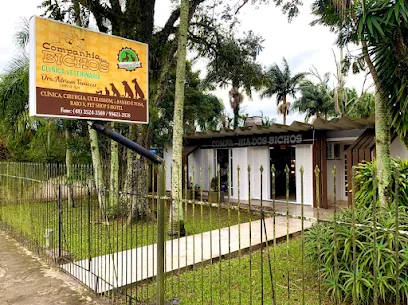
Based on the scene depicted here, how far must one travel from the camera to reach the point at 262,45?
973 cm

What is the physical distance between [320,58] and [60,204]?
63.5 ft

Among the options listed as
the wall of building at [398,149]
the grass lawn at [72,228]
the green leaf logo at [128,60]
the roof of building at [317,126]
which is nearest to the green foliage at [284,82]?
the roof of building at [317,126]

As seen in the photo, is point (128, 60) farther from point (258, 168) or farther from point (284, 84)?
point (284, 84)

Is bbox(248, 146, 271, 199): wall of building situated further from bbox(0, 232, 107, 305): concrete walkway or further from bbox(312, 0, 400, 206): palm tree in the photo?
bbox(0, 232, 107, 305): concrete walkway

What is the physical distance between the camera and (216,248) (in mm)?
6027

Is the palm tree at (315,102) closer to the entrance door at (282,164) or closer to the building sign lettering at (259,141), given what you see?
the entrance door at (282,164)

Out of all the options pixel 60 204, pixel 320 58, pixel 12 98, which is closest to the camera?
pixel 60 204

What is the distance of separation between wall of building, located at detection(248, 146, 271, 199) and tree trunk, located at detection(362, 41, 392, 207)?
7.91 meters

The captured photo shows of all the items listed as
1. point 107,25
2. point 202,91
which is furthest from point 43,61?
point 202,91

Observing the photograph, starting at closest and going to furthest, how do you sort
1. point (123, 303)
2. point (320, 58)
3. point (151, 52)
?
point (123, 303) → point (151, 52) → point (320, 58)

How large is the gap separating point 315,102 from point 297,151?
13693 millimetres

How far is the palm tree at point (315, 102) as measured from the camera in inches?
927

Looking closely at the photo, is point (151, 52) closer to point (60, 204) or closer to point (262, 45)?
point (262, 45)

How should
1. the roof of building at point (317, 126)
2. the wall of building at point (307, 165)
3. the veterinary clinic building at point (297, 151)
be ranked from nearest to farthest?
the roof of building at point (317, 126) → the veterinary clinic building at point (297, 151) → the wall of building at point (307, 165)
